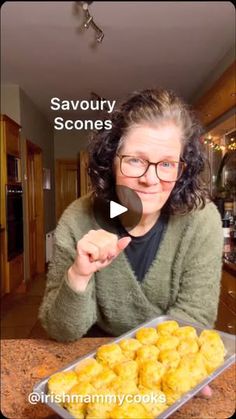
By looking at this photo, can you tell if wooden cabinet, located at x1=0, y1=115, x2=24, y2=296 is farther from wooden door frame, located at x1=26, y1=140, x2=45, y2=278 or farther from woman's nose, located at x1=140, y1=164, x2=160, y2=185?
woman's nose, located at x1=140, y1=164, x2=160, y2=185

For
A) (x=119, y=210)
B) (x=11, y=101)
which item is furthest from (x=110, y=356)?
(x=11, y=101)

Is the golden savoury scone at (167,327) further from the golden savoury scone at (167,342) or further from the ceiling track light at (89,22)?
the ceiling track light at (89,22)

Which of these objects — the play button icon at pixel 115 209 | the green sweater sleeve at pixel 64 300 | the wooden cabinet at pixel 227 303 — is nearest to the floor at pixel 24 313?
the green sweater sleeve at pixel 64 300

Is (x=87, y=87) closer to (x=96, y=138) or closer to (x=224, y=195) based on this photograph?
(x=96, y=138)

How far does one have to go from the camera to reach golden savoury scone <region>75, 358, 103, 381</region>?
0.24 m

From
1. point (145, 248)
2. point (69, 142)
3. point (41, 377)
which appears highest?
point (69, 142)

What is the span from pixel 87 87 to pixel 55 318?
0.23 meters

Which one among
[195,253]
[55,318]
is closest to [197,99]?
[195,253]

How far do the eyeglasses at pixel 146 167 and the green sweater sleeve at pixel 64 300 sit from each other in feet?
0.28

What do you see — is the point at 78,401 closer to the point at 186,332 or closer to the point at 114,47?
the point at 186,332

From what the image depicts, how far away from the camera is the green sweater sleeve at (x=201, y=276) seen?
325 millimetres

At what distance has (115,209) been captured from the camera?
264mm

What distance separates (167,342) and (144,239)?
102 millimetres

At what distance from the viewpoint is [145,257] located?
0.33m
